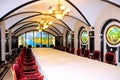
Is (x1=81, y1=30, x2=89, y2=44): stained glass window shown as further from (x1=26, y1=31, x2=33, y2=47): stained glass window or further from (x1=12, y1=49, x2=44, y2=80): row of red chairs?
(x1=26, y1=31, x2=33, y2=47): stained glass window

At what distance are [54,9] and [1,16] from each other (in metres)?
2.73

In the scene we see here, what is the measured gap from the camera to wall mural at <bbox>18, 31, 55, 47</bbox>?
23.3m

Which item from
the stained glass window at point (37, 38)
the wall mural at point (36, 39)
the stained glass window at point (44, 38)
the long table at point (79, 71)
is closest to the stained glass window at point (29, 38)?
the wall mural at point (36, 39)

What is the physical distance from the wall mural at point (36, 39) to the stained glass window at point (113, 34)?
14835 mm

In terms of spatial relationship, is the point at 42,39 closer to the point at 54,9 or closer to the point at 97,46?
the point at 97,46

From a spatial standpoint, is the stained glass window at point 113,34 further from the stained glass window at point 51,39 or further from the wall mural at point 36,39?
the wall mural at point 36,39

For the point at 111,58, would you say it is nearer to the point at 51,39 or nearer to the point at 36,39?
the point at 51,39

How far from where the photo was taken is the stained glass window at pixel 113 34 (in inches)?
334

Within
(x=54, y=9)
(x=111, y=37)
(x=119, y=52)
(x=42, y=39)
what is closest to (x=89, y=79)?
(x=54, y=9)

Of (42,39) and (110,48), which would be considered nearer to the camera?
(110,48)

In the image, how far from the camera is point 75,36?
47.6 feet

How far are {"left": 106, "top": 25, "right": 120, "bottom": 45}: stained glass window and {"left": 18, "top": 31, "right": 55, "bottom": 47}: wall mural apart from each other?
14.8m

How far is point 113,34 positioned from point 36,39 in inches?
627

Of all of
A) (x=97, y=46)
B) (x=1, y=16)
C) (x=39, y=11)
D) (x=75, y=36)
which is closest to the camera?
(x=1, y=16)
